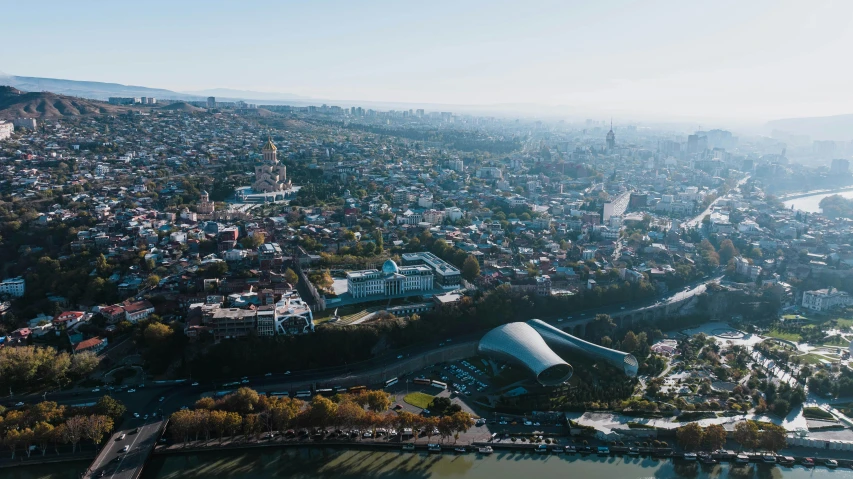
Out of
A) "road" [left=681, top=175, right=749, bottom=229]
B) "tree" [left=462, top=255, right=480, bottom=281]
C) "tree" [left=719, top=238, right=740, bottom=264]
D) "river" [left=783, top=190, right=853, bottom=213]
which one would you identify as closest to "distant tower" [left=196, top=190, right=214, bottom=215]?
"tree" [left=462, top=255, right=480, bottom=281]

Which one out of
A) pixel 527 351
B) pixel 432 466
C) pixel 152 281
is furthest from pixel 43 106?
pixel 432 466

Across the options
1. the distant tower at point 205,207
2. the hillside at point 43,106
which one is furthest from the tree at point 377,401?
the hillside at point 43,106

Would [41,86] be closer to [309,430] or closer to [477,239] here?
[477,239]

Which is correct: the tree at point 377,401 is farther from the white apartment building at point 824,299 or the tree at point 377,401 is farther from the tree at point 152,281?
the white apartment building at point 824,299

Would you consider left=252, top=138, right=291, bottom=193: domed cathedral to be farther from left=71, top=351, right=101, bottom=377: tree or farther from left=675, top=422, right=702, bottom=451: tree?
left=675, top=422, right=702, bottom=451: tree

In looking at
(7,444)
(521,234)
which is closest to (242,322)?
(7,444)
